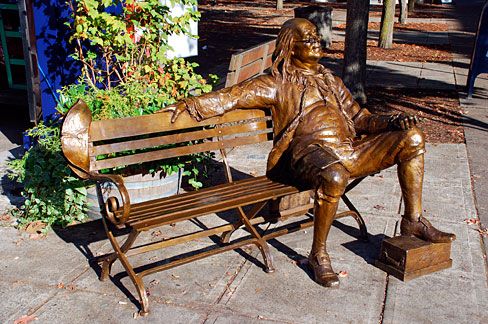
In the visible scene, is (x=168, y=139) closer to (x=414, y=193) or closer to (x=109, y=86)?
(x=109, y=86)

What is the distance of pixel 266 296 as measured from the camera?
419 centimetres

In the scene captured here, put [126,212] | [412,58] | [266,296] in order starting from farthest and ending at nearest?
[412,58] < [266,296] < [126,212]

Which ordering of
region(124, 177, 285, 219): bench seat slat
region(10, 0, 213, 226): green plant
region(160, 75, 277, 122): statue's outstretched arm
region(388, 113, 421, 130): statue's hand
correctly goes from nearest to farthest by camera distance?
region(124, 177, 285, 219): bench seat slat
region(388, 113, 421, 130): statue's hand
region(160, 75, 277, 122): statue's outstretched arm
region(10, 0, 213, 226): green plant

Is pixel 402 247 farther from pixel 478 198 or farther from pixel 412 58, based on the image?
pixel 412 58

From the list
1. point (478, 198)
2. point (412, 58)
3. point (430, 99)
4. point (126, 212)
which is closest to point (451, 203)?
point (478, 198)

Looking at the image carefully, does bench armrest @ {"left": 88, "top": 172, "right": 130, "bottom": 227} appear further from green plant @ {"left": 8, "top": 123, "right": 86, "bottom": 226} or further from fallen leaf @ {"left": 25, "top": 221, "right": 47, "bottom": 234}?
fallen leaf @ {"left": 25, "top": 221, "right": 47, "bottom": 234}

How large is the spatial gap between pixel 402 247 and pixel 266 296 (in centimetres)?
98

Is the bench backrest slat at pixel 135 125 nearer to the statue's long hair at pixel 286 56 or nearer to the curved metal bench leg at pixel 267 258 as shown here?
the statue's long hair at pixel 286 56

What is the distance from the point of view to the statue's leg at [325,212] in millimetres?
4215

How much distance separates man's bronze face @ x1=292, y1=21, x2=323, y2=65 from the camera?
4664mm

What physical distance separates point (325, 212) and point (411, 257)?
668 mm

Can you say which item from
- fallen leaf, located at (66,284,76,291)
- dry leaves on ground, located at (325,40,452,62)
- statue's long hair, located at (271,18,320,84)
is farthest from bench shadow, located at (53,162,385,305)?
dry leaves on ground, located at (325,40,452,62)

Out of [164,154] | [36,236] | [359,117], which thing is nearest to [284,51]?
[359,117]

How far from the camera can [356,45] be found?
9.38 m
